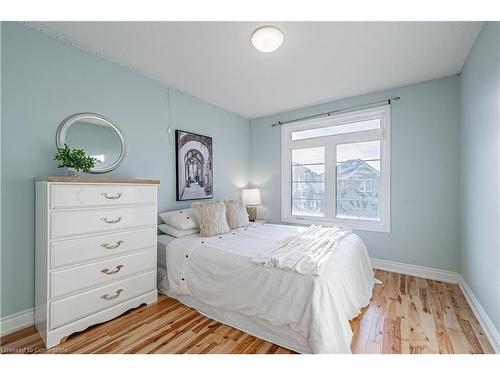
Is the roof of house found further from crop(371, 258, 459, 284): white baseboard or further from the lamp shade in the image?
the lamp shade

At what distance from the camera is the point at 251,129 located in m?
4.34

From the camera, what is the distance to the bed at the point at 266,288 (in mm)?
1459

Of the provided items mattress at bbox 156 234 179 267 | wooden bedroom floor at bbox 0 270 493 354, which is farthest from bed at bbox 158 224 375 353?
wooden bedroom floor at bbox 0 270 493 354

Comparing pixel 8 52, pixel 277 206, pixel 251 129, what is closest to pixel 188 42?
pixel 8 52

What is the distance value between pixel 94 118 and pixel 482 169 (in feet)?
11.5

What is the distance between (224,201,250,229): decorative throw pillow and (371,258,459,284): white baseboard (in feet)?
6.29

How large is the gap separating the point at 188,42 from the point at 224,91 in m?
1.09

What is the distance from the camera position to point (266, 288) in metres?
1.68

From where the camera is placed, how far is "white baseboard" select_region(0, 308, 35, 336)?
1.69 metres

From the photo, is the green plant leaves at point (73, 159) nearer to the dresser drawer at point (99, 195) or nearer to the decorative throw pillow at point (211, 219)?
the dresser drawer at point (99, 195)

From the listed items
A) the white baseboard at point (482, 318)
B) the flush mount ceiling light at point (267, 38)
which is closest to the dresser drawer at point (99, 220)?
the flush mount ceiling light at point (267, 38)

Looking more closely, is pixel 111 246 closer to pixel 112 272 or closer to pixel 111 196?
pixel 112 272

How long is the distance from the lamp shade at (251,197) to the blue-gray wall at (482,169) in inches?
106
